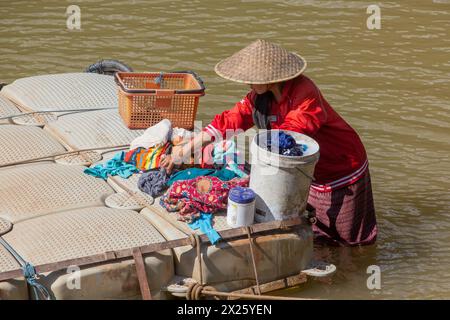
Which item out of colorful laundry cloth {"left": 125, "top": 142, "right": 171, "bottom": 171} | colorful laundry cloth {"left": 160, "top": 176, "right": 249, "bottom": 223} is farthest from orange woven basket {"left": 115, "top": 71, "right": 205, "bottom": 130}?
colorful laundry cloth {"left": 160, "top": 176, "right": 249, "bottom": 223}

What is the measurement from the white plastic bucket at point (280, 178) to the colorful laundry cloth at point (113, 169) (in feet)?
3.58

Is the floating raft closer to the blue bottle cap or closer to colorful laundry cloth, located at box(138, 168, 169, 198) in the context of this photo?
colorful laundry cloth, located at box(138, 168, 169, 198)

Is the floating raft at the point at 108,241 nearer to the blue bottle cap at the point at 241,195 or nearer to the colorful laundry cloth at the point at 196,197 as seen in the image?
the colorful laundry cloth at the point at 196,197

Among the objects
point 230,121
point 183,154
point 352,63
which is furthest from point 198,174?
point 352,63

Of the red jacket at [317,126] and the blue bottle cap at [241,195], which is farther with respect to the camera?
the red jacket at [317,126]

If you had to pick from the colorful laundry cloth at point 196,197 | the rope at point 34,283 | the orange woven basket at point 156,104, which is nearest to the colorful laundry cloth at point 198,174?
the colorful laundry cloth at point 196,197

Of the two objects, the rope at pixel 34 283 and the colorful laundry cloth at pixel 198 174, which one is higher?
the colorful laundry cloth at pixel 198 174

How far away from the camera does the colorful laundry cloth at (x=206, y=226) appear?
5574mm

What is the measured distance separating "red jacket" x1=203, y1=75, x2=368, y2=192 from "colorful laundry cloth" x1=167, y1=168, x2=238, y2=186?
0.87 feet

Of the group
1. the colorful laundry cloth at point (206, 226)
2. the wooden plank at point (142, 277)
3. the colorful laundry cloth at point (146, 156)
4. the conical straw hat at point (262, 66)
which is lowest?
the wooden plank at point (142, 277)

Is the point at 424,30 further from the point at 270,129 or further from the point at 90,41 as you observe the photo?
the point at 270,129

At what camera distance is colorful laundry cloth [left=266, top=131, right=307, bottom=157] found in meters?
5.62

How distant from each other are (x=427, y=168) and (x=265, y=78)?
318 cm

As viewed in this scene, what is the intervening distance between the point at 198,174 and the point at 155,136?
24.9 inches
